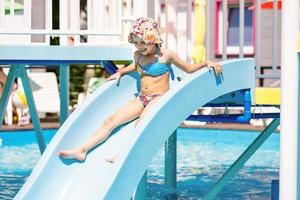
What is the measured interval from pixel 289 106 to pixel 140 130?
1101 mm

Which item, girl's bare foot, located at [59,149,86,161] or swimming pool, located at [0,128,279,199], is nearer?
girl's bare foot, located at [59,149,86,161]

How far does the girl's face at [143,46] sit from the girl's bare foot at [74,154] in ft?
2.84

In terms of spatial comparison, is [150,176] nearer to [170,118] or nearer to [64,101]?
[64,101]

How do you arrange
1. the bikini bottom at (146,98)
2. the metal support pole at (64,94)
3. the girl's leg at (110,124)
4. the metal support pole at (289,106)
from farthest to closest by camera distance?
the metal support pole at (64,94) → the bikini bottom at (146,98) → the girl's leg at (110,124) → the metal support pole at (289,106)

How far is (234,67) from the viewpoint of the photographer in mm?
5844

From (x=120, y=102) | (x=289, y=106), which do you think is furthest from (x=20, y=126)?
(x=289, y=106)

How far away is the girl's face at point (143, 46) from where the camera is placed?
565 cm

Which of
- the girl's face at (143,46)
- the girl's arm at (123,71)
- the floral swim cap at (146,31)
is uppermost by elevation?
the floral swim cap at (146,31)

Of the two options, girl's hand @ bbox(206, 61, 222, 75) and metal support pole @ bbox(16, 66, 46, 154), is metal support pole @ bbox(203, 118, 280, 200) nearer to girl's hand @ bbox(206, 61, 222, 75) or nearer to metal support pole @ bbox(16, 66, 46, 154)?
girl's hand @ bbox(206, 61, 222, 75)

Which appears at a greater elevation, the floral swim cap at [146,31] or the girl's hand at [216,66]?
the floral swim cap at [146,31]

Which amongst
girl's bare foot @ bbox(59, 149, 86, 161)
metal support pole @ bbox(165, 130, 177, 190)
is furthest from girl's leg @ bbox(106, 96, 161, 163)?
metal support pole @ bbox(165, 130, 177, 190)

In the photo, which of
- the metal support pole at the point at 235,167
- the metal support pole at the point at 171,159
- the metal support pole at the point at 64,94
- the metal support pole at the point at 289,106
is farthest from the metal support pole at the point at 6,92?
the metal support pole at the point at 289,106

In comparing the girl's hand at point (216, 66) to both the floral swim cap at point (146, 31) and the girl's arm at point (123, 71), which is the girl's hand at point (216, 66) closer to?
the floral swim cap at point (146, 31)

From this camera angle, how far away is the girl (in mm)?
5605
